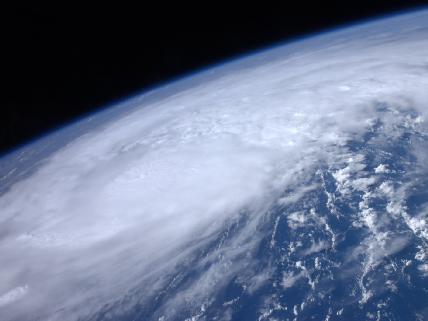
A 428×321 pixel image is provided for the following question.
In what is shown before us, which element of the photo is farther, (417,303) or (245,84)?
(245,84)

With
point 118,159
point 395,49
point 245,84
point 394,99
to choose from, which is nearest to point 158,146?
point 118,159

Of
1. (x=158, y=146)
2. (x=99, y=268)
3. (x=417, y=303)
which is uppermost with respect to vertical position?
(x=158, y=146)

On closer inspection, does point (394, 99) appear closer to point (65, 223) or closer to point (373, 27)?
point (65, 223)

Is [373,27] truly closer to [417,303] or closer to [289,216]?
[289,216]

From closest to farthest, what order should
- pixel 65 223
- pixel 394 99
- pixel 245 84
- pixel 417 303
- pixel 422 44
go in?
1. pixel 417 303
2. pixel 65 223
3. pixel 394 99
4. pixel 422 44
5. pixel 245 84

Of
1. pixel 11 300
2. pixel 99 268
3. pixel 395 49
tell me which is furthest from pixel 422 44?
pixel 11 300

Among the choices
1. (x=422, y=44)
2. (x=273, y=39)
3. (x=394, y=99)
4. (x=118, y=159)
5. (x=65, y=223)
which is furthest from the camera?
(x=422, y=44)

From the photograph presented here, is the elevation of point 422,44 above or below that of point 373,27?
below
